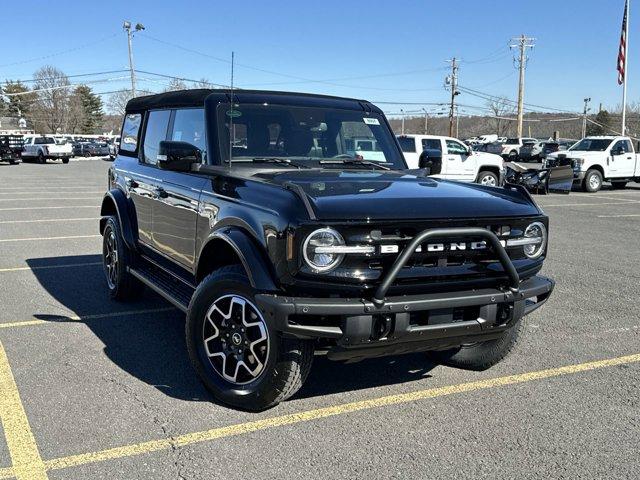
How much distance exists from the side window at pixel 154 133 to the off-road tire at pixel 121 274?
80 centimetres

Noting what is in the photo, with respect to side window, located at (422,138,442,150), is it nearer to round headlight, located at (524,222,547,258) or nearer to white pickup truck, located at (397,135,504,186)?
white pickup truck, located at (397,135,504,186)

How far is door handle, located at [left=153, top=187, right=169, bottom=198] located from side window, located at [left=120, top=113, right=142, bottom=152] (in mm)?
1071

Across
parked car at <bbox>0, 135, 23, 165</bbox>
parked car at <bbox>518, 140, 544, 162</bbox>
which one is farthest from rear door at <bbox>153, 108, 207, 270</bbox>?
parked car at <bbox>518, 140, 544, 162</bbox>

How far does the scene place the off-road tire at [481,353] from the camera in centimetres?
423

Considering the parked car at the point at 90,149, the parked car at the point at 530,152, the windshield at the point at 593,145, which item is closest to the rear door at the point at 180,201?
the windshield at the point at 593,145

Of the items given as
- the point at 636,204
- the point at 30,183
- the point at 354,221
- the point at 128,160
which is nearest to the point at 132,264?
the point at 128,160

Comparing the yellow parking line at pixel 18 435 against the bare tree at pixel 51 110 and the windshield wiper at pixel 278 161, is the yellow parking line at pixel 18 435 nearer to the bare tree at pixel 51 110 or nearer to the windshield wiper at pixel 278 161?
the windshield wiper at pixel 278 161

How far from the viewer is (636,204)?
18.2 metres

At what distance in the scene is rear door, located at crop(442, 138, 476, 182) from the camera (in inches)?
762

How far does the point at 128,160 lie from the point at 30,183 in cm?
1898

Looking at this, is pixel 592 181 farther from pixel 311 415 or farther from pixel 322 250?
pixel 322 250

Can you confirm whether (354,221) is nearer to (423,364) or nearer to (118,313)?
(423,364)

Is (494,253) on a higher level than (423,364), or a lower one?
higher

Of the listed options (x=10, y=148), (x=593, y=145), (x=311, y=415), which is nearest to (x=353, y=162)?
(x=311, y=415)
